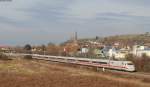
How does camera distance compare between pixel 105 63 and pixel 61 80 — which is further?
pixel 105 63

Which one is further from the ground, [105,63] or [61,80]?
[105,63]

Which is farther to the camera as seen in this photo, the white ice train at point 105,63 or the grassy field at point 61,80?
the white ice train at point 105,63

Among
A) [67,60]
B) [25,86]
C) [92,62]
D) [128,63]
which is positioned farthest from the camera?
[67,60]

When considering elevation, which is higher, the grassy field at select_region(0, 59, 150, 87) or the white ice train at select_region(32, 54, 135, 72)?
the white ice train at select_region(32, 54, 135, 72)

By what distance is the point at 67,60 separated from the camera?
100688mm

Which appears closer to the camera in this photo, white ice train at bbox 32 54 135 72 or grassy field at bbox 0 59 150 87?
grassy field at bbox 0 59 150 87

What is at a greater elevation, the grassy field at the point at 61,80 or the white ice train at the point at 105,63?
the white ice train at the point at 105,63

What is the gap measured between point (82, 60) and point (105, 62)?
16059 mm

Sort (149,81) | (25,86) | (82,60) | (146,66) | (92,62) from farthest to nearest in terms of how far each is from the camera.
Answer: (82,60) < (92,62) < (146,66) < (149,81) < (25,86)

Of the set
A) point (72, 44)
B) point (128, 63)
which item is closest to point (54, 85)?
point (128, 63)

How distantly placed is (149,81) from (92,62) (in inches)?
1417

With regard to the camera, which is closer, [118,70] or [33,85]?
[33,85]

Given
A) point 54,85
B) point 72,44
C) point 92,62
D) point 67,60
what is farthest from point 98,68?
point 72,44

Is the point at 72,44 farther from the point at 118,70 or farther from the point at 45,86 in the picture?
the point at 45,86
